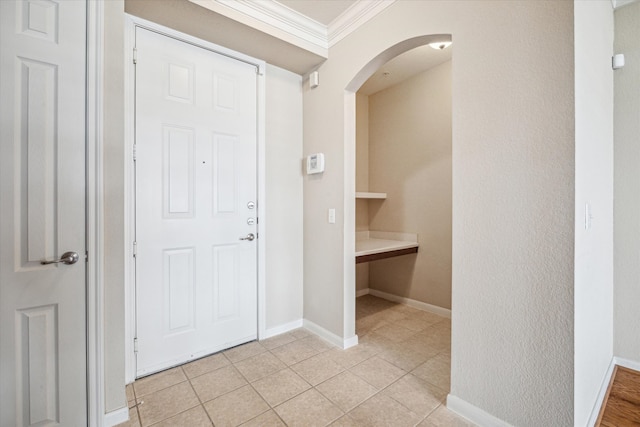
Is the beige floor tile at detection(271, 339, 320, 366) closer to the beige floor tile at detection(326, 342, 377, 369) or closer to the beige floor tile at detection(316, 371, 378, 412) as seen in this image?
the beige floor tile at detection(326, 342, 377, 369)

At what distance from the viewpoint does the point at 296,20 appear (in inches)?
88.5

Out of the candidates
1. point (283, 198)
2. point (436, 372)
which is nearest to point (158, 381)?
point (283, 198)

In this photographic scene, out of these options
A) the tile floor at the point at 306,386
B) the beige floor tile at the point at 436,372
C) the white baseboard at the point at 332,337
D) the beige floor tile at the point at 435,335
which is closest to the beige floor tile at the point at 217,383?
the tile floor at the point at 306,386

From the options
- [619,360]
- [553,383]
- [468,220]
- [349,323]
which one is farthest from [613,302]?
[349,323]

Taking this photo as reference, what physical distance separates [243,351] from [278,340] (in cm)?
33

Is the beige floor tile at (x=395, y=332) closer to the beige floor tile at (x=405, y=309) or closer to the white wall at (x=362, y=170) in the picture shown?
the beige floor tile at (x=405, y=309)

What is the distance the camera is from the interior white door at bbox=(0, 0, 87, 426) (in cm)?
129

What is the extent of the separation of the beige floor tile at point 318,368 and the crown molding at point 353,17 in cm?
265

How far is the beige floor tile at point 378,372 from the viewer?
193 centimetres

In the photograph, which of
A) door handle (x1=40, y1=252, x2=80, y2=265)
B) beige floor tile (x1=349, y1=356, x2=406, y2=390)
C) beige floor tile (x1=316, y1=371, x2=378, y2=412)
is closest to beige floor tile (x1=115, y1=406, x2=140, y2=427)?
door handle (x1=40, y1=252, x2=80, y2=265)

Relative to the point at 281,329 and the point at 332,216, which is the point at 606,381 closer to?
the point at 332,216

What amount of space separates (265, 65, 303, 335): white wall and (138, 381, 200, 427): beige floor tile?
0.88 metres

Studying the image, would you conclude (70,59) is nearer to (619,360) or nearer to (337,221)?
(337,221)

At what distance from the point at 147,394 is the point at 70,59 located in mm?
1996
